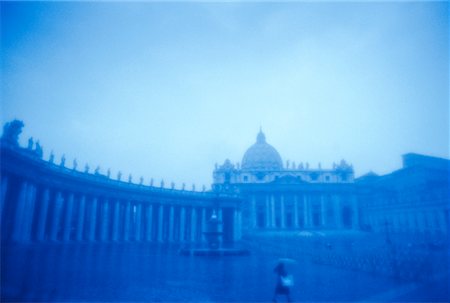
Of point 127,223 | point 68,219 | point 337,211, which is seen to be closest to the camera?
point 68,219

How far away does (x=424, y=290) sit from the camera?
14117mm

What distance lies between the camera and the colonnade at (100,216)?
26688 mm

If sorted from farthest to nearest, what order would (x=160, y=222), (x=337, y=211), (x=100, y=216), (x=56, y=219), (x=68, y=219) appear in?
(x=337, y=211)
(x=160, y=222)
(x=100, y=216)
(x=68, y=219)
(x=56, y=219)

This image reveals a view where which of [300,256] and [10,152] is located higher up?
[10,152]

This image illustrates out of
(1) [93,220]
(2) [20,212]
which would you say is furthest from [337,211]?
(2) [20,212]

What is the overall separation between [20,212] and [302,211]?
55.9 m

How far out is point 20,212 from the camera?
85.0 ft

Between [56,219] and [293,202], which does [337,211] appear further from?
[56,219]

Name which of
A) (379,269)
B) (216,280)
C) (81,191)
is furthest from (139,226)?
(379,269)

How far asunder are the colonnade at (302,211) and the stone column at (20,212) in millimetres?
47588

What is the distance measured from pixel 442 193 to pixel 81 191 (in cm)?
5366

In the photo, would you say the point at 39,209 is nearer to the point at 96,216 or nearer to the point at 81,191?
the point at 81,191

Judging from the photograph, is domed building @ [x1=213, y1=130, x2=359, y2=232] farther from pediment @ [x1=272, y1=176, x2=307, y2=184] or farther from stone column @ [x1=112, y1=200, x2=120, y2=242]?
stone column @ [x1=112, y1=200, x2=120, y2=242]

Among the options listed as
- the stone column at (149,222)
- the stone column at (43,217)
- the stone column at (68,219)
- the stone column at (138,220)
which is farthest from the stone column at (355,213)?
the stone column at (43,217)
